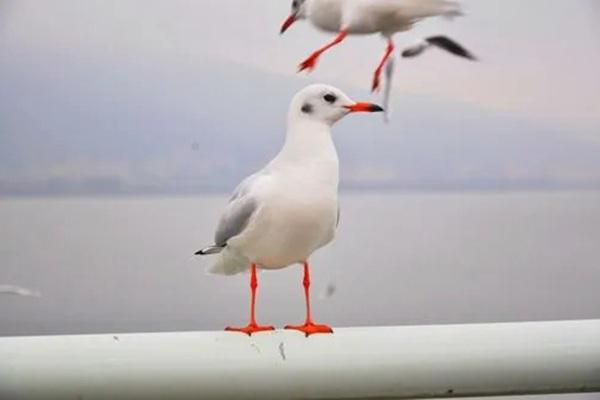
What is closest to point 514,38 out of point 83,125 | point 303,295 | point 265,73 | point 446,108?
point 446,108

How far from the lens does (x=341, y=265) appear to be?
1.06 m

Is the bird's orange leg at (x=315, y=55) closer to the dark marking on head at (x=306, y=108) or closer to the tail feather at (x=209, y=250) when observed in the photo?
the dark marking on head at (x=306, y=108)

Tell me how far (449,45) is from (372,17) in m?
0.12

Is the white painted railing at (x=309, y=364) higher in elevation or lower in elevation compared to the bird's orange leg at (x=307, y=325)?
lower

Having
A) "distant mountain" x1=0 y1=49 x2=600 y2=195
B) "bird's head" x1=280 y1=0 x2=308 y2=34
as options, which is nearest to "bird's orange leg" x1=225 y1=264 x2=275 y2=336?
"distant mountain" x1=0 y1=49 x2=600 y2=195

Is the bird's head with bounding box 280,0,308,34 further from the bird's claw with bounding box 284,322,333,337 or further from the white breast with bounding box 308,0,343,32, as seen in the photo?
the bird's claw with bounding box 284,322,333,337

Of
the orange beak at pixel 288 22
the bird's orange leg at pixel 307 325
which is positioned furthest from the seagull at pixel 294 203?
the orange beak at pixel 288 22

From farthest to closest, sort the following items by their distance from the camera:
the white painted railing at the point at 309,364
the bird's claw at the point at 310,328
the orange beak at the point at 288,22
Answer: the orange beak at the point at 288,22, the bird's claw at the point at 310,328, the white painted railing at the point at 309,364

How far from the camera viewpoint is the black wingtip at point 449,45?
42.9 inches

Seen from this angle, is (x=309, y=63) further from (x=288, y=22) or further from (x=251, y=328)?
(x=251, y=328)

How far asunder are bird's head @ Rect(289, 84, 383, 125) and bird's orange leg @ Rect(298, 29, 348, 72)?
6 centimetres

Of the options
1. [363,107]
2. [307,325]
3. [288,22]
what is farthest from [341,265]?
[288,22]

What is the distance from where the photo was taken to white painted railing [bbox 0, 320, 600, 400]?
86 cm

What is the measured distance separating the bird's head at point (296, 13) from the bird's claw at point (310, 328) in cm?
43
